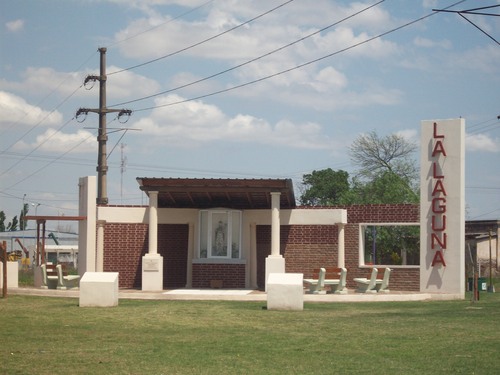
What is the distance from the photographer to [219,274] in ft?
103

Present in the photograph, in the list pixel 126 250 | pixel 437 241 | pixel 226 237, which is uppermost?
pixel 226 237

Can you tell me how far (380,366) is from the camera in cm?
1308

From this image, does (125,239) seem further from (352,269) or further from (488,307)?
(488,307)

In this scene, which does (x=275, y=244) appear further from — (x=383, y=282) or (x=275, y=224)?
(x=383, y=282)

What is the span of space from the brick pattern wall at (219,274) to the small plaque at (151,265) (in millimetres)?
1765

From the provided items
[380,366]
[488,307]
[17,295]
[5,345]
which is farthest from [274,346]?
[17,295]

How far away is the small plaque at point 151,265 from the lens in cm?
3012

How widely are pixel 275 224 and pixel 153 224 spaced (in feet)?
12.8

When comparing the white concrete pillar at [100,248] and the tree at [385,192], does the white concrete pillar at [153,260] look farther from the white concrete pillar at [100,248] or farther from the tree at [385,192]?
the tree at [385,192]

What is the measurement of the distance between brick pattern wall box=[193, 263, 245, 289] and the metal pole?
54.7 ft

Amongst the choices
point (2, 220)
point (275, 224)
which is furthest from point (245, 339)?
point (2, 220)

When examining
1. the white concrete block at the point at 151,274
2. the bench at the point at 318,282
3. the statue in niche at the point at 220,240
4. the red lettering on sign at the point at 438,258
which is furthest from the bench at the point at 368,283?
the white concrete block at the point at 151,274

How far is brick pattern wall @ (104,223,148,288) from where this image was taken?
32750mm

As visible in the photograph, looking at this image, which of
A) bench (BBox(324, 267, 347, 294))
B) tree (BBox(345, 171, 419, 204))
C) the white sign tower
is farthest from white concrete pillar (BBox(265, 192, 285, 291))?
tree (BBox(345, 171, 419, 204))
